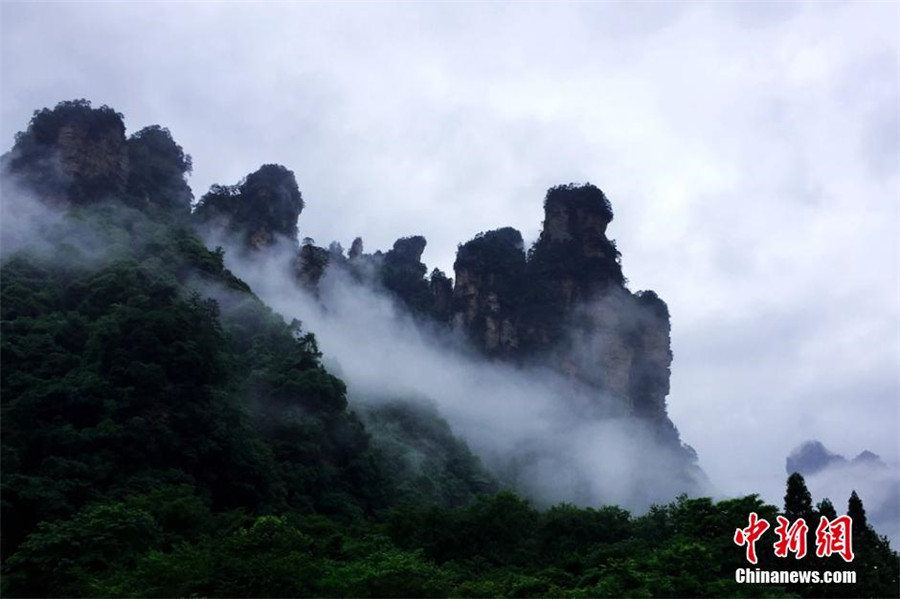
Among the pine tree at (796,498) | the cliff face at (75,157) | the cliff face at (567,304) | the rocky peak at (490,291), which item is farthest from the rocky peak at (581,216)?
the pine tree at (796,498)

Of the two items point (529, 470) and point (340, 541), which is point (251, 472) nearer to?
point (340, 541)

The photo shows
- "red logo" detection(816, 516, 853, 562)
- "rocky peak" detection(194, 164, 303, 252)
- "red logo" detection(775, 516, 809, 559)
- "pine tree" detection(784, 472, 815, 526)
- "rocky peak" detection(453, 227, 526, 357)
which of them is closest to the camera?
"red logo" detection(816, 516, 853, 562)

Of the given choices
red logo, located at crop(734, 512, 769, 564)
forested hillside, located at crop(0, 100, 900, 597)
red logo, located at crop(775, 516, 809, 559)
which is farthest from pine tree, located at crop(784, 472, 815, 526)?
red logo, located at crop(775, 516, 809, 559)

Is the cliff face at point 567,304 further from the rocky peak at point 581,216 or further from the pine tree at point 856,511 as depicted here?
the pine tree at point 856,511

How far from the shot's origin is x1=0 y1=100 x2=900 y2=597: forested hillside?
2267 centimetres

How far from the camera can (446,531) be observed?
31312 mm

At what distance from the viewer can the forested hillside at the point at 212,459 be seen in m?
22.7

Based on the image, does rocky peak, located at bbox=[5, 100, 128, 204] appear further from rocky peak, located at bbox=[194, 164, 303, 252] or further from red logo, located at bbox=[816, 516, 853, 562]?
red logo, located at bbox=[816, 516, 853, 562]

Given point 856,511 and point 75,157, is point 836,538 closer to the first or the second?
point 856,511

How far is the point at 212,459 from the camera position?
35375mm

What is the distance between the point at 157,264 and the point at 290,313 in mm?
21704

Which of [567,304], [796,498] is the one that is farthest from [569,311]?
[796,498]

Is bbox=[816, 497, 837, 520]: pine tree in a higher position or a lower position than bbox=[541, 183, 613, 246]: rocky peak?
lower

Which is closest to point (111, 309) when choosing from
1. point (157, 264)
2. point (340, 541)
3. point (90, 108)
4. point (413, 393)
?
point (157, 264)
